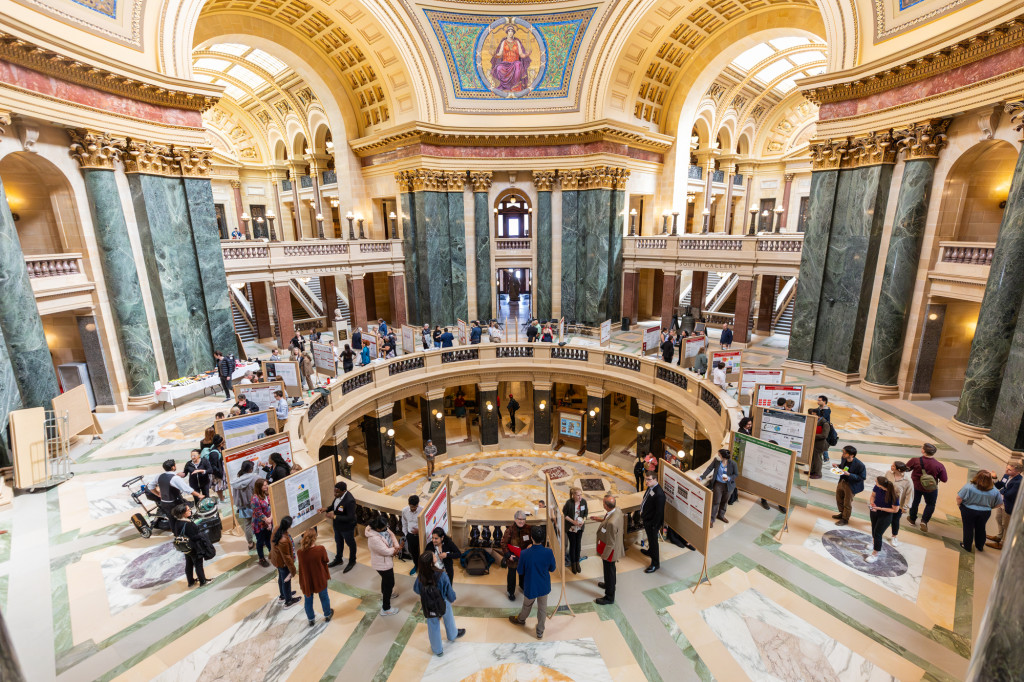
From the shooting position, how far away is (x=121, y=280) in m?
13.4

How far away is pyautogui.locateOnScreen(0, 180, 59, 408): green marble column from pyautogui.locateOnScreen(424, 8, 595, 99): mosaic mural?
16.3m

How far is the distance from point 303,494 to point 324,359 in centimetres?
820

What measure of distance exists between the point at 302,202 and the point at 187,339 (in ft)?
60.5

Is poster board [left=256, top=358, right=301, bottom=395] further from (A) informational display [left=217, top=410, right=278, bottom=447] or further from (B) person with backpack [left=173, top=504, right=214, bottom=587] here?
(B) person with backpack [left=173, top=504, right=214, bottom=587]

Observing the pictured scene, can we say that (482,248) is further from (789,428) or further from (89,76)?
(789,428)

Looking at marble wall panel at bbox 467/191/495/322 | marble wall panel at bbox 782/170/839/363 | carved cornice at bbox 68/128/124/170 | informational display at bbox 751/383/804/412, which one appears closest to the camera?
informational display at bbox 751/383/804/412

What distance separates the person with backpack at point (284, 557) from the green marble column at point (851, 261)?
15.8m

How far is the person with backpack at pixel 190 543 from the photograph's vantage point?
640 cm

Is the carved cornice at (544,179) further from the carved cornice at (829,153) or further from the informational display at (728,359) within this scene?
the informational display at (728,359)

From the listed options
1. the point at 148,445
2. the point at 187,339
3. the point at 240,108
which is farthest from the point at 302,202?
the point at 148,445

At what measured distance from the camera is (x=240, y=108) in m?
29.9

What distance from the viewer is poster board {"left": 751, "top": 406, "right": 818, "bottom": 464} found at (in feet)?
28.9

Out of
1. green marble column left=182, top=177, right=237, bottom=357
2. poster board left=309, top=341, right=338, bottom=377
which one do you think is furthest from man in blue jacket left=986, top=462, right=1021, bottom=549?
green marble column left=182, top=177, right=237, bottom=357

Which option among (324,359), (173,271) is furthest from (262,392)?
(173,271)
